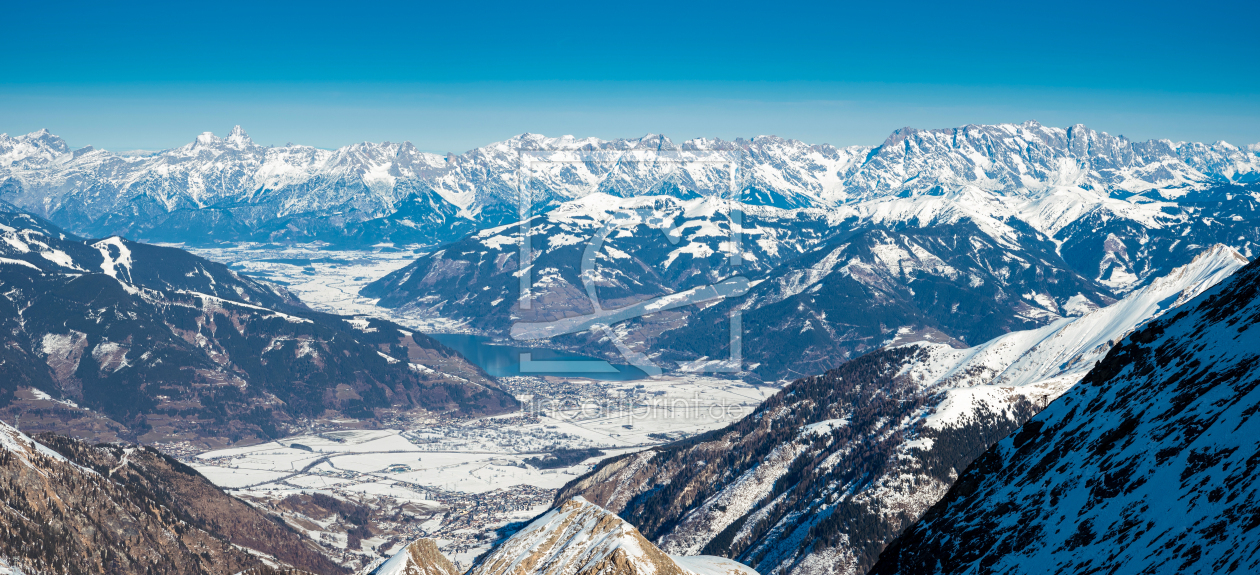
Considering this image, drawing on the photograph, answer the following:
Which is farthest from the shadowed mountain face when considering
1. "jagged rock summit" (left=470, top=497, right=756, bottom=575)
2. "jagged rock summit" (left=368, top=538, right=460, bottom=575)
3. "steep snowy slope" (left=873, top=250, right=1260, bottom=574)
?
"steep snowy slope" (left=873, top=250, right=1260, bottom=574)

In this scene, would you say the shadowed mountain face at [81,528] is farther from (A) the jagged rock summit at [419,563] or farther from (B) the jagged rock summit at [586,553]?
(B) the jagged rock summit at [586,553]

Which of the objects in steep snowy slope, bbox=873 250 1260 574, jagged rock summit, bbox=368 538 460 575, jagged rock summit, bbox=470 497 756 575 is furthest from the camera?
jagged rock summit, bbox=368 538 460 575

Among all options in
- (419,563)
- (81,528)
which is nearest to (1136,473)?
(419,563)

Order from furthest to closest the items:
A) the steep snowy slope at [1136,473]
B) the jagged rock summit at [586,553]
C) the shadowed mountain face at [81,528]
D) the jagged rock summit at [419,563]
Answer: the shadowed mountain face at [81,528]
the jagged rock summit at [419,563]
the jagged rock summit at [586,553]
the steep snowy slope at [1136,473]

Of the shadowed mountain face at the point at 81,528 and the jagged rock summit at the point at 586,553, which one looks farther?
the shadowed mountain face at the point at 81,528

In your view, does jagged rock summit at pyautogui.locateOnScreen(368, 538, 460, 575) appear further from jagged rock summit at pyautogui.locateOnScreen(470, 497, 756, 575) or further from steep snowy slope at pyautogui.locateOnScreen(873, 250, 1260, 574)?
steep snowy slope at pyautogui.locateOnScreen(873, 250, 1260, 574)

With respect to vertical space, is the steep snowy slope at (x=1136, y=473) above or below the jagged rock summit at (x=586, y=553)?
above

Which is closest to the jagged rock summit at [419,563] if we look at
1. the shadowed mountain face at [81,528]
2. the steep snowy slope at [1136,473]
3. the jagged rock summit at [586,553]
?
A: the jagged rock summit at [586,553]
